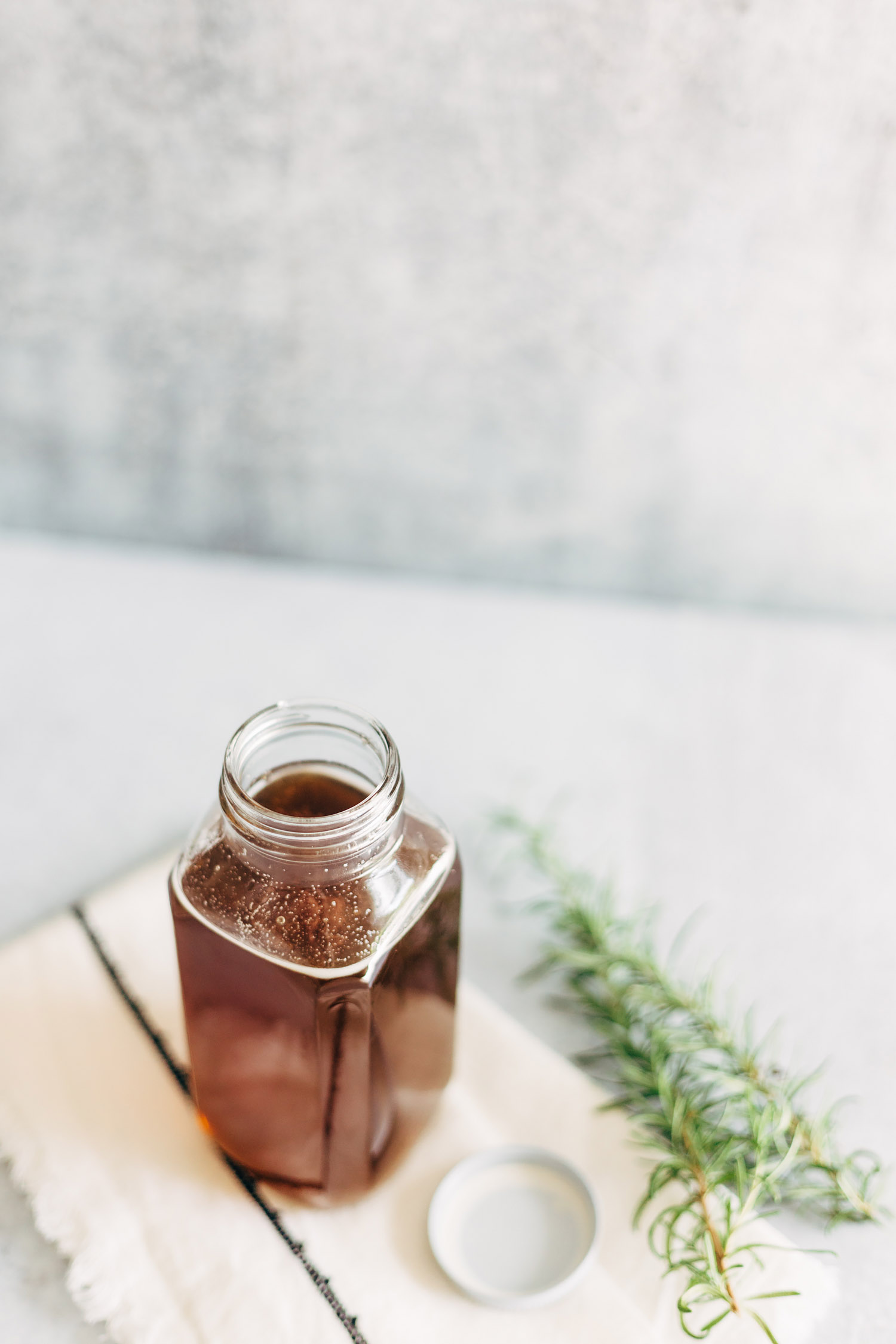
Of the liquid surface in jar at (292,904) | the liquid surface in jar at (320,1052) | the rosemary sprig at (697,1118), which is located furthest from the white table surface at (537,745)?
the liquid surface in jar at (292,904)

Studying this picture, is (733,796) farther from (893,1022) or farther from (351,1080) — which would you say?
(351,1080)

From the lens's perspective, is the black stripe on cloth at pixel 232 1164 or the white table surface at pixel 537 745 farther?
the white table surface at pixel 537 745

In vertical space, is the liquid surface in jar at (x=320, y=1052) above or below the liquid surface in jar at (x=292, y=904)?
below

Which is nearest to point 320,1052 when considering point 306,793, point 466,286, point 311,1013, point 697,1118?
point 311,1013

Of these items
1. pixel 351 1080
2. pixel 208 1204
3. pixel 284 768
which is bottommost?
pixel 208 1204

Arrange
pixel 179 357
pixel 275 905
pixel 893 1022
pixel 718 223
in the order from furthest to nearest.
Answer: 1. pixel 179 357
2. pixel 718 223
3. pixel 893 1022
4. pixel 275 905

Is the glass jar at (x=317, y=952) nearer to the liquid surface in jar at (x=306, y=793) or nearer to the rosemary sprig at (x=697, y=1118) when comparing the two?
the liquid surface in jar at (x=306, y=793)

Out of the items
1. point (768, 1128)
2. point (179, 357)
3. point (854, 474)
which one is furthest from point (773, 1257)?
point (179, 357)
